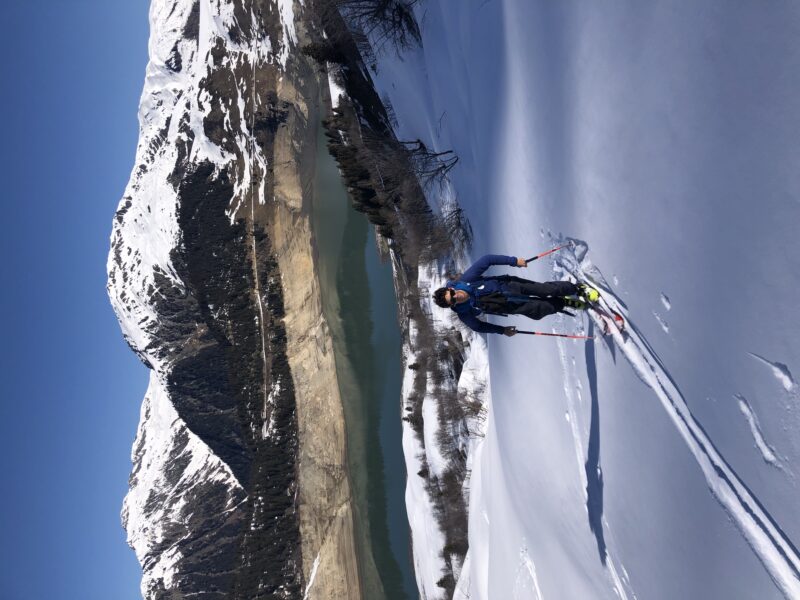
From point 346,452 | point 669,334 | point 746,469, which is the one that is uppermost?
point 346,452

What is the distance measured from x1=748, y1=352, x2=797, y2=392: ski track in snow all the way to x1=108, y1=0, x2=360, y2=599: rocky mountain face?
1596cm

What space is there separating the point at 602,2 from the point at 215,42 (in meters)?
17.5

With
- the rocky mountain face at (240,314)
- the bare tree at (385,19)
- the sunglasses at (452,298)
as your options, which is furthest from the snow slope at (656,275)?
the rocky mountain face at (240,314)

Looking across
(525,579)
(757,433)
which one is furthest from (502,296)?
(525,579)

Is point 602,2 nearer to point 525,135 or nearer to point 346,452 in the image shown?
point 525,135

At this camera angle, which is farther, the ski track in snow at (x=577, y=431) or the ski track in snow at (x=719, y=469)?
the ski track in snow at (x=577, y=431)

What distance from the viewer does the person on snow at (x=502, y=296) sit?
215 inches

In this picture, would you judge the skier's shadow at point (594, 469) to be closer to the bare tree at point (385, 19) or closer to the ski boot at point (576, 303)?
the ski boot at point (576, 303)

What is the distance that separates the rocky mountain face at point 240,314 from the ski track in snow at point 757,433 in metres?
15.7

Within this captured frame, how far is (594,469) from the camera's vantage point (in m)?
5.73

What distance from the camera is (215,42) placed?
18.6 metres

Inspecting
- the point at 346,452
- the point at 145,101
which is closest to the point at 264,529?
the point at 346,452

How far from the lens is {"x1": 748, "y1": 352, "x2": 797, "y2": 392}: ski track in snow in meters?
3.04

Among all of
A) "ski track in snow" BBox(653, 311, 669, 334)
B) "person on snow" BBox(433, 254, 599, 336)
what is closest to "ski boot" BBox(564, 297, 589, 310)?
"person on snow" BBox(433, 254, 599, 336)
